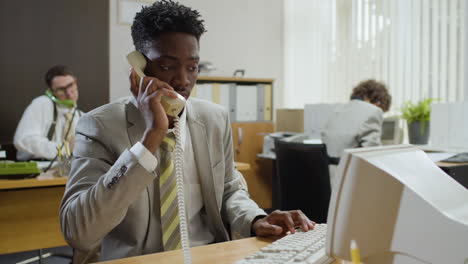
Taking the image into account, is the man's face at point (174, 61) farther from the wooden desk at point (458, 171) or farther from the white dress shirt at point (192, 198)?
the wooden desk at point (458, 171)

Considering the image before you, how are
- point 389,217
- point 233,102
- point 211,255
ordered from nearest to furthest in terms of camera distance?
point 389,217, point 211,255, point 233,102

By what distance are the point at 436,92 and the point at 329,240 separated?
3.35 meters

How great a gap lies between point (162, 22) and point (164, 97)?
0.82ft

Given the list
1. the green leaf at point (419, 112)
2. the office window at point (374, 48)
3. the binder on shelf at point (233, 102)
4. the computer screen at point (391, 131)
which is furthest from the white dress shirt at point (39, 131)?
the office window at point (374, 48)

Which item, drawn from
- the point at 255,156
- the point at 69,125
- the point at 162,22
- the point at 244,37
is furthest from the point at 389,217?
the point at 244,37

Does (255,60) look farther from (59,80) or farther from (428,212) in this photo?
(428,212)

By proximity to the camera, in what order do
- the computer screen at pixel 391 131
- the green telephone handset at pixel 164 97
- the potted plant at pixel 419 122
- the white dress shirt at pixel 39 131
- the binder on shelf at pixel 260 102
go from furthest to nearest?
the binder on shelf at pixel 260 102
the computer screen at pixel 391 131
the potted plant at pixel 419 122
the white dress shirt at pixel 39 131
the green telephone handset at pixel 164 97

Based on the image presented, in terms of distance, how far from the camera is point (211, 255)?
2.87 feet

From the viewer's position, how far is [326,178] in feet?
7.93

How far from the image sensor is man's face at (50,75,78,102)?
3.19 m

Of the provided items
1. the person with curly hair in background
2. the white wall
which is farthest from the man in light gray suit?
the white wall

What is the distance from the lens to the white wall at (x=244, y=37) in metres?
4.73

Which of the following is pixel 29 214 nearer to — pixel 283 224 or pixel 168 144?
pixel 168 144

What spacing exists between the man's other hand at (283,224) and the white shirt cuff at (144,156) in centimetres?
32
